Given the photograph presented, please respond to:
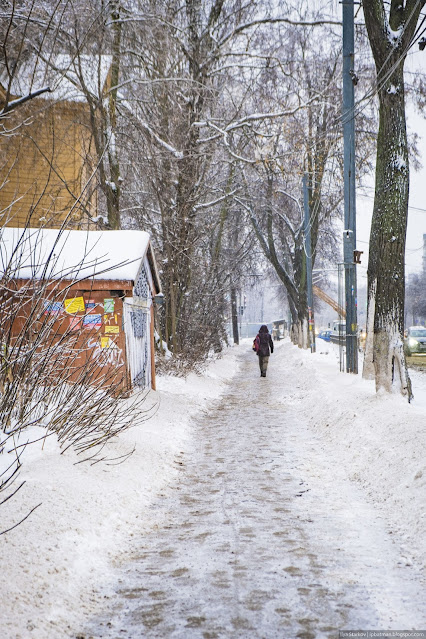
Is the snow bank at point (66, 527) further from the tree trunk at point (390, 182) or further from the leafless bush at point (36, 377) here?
the tree trunk at point (390, 182)

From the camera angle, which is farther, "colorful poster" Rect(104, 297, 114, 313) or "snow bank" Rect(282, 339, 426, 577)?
"colorful poster" Rect(104, 297, 114, 313)

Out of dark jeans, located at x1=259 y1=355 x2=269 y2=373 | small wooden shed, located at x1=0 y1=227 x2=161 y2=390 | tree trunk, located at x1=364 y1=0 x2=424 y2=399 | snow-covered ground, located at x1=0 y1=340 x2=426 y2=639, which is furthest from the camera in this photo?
dark jeans, located at x1=259 y1=355 x2=269 y2=373

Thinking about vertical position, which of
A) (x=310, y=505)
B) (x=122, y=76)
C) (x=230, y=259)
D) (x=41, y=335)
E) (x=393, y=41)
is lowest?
(x=310, y=505)

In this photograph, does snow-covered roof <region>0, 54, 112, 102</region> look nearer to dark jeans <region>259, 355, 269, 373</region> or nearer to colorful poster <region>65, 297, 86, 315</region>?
colorful poster <region>65, 297, 86, 315</region>

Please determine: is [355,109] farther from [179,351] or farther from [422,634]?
[422,634]

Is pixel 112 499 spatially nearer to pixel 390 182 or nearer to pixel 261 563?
pixel 261 563

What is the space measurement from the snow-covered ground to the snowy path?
172 millimetres

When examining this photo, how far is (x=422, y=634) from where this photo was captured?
3209 millimetres

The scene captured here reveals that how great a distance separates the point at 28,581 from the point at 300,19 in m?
14.9

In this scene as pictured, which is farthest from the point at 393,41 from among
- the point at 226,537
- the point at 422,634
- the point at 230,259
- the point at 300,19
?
the point at 230,259

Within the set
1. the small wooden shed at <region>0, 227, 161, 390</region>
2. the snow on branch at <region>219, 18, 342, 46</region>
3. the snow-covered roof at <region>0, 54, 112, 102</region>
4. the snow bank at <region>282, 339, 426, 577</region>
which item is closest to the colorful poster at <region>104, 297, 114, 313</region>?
the small wooden shed at <region>0, 227, 161, 390</region>

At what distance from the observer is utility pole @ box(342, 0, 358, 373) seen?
45.2 ft

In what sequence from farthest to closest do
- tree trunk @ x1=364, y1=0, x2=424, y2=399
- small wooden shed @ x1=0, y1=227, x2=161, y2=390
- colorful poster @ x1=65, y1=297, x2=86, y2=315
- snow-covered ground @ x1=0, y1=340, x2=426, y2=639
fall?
colorful poster @ x1=65, y1=297, x2=86, y2=315 → small wooden shed @ x1=0, y1=227, x2=161, y2=390 → tree trunk @ x1=364, y1=0, x2=424, y2=399 → snow-covered ground @ x1=0, y1=340, x2=426, y2=639

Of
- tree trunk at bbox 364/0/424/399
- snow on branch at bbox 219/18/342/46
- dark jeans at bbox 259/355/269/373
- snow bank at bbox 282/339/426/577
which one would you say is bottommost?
dark jeans at bbox 259/355/269/373
